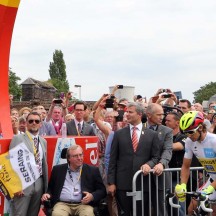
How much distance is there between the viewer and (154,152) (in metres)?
6.80

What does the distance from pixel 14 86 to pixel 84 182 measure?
69.5 metres

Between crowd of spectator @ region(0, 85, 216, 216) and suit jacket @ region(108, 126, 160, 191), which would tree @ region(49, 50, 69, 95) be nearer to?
crowd of spectator @ region(0, 85, 216, 216)

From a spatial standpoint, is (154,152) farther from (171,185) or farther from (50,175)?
(50,175)

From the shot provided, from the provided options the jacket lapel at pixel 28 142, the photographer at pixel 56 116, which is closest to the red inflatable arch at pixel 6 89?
the jacket lapel at pixel 28 142

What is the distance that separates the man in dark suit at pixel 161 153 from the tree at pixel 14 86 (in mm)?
63844

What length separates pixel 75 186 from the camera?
6785 mm

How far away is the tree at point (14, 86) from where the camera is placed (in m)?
71.9

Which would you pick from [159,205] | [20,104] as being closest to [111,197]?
[159,205]

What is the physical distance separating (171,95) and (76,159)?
3.38 metres

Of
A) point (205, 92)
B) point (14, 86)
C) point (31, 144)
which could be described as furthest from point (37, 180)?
point (205, 92)

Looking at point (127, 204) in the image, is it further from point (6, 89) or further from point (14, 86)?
point (14, 86)

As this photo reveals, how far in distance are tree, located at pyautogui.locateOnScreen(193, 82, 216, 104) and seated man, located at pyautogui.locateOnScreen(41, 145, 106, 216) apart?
93.7 metres

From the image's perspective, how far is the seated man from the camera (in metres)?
6.64

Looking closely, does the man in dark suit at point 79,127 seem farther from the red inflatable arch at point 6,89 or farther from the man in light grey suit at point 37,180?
the man in light grey suit at point 37,180
